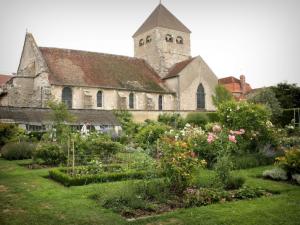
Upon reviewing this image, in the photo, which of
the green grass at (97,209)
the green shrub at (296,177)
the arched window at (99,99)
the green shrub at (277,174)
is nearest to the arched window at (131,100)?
the arched window at (99,99)

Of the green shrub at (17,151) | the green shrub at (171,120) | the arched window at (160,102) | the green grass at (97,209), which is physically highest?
the arched window at (160,102)

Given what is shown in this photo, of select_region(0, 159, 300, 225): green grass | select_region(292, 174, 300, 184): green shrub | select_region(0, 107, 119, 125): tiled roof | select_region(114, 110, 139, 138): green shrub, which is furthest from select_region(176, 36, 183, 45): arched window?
select_region(0, 159, 300, 225): green grass

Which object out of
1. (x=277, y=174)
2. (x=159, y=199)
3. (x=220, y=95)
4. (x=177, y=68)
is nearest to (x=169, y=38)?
(x=177, y=68)

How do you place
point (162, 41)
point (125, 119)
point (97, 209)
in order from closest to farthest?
point (97, 209) → point (125, 119) → point (162, 41)

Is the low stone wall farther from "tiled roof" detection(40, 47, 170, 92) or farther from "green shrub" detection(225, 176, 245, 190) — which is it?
"green shrub" detection(225, 176, 245, 190)

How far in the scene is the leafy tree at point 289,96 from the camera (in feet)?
126

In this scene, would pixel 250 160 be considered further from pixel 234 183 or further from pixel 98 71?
pixel 98 71

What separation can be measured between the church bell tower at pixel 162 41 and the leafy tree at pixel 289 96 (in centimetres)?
1291

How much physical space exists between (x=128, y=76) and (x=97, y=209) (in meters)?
30.0

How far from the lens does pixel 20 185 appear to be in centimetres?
1076

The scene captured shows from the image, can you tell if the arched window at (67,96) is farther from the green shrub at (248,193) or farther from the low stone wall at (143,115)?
the green shrub at (248,193)

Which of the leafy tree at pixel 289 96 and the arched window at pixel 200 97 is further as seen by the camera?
the arched window at pixel 200 97

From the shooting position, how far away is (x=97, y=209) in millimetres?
7832

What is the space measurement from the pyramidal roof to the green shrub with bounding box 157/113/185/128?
13736mm
